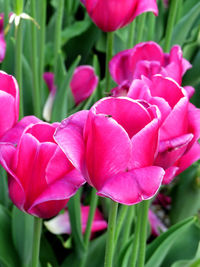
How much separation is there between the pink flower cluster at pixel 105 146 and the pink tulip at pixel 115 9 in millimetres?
275

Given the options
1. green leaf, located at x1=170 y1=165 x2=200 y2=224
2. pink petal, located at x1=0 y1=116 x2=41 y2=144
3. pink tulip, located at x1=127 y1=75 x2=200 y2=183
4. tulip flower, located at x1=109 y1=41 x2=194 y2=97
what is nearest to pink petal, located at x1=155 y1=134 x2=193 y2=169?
pink tulip, located at x1=127 y1=75 x2=200 y2=183

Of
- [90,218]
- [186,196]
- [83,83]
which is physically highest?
[83,83]

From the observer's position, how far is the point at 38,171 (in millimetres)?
469

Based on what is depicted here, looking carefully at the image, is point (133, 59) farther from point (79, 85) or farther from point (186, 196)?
point (186, 196)

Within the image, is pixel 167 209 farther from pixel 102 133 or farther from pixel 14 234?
pixel 102 133

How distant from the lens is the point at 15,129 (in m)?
0.51

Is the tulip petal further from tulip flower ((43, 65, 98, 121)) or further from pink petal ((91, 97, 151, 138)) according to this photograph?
tulip flower ((43, 65, 98, 121))

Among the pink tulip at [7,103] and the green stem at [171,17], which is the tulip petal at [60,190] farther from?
the green stem at [171,17]

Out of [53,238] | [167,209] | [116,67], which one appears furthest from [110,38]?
[167,209]

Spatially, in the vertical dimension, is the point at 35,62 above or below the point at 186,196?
above

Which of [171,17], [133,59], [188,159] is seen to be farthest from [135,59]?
[188,159]

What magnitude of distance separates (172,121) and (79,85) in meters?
0.61

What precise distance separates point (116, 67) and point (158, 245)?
0.99ft

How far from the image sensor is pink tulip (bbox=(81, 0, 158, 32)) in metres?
0.74
